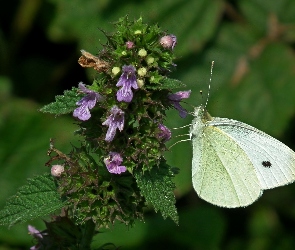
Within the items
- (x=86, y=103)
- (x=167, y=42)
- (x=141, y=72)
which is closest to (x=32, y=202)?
(x=86, y=103)

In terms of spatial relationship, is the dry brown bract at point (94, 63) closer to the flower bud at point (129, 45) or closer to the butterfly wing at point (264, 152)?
the flower bud at point (129, 45)

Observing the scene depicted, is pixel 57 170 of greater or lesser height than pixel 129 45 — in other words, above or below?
below

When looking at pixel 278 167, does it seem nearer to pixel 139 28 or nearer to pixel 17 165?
pixel 139 28

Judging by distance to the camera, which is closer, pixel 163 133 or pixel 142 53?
pixel 142 53

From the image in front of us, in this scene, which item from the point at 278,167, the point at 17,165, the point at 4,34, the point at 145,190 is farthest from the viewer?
the point at 4,34

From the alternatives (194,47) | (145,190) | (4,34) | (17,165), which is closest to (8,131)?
(17,165)

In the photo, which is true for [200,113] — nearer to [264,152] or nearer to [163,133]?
[264,152]

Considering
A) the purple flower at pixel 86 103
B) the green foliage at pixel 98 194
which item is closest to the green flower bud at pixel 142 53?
the purple flower at pixel 86 103
